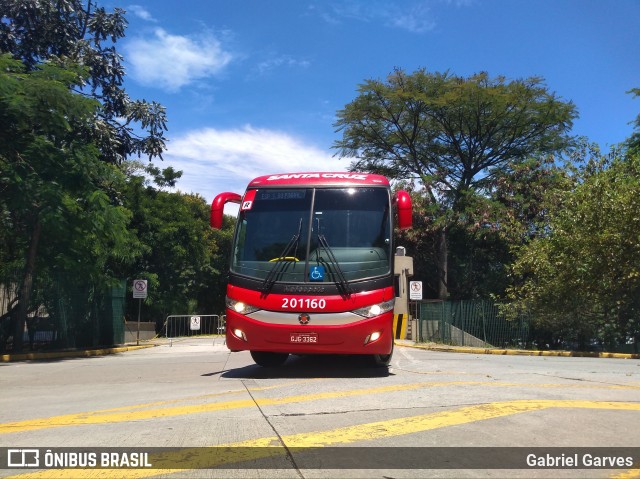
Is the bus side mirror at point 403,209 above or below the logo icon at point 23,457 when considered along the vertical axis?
above

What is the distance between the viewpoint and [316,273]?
910cm

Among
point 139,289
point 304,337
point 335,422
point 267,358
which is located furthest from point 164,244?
point 335,422

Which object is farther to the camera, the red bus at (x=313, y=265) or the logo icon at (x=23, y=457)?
the red bus at (x=313, y=265)

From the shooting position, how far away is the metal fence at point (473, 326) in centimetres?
2409

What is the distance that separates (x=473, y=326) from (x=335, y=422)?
68.2ft

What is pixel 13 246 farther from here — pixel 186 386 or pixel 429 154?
pixel 429 154

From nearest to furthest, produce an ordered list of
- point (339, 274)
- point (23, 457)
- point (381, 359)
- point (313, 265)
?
point (23, 457) → point (339, 274) → point (313, 265) → point (381, 359)

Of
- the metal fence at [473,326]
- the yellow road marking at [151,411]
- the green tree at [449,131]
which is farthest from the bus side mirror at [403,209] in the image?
the green tree at [449,131]

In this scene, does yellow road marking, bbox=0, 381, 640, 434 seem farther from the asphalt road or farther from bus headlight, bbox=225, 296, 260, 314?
bus headlight, bbox=225, 296, 260, 314

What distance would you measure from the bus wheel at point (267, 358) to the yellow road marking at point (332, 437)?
5048 mm

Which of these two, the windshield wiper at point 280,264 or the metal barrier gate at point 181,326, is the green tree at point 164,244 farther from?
the windshield wiper at point 280,264

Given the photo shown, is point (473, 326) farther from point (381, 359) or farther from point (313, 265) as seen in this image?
point (313, 265)

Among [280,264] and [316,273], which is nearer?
[316,273]

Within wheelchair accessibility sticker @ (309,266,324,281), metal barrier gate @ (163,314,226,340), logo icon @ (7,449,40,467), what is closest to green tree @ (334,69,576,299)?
metal barrier gate @ (163,314,226,340)
